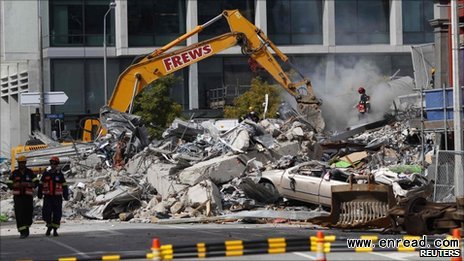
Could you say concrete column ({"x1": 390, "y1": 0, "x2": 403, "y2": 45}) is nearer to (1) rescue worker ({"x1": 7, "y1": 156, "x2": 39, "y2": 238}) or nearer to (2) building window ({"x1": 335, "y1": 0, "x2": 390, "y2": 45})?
(2) building window ({"x1": 335, "y1": 0, "x2": 390, "y2": 45})

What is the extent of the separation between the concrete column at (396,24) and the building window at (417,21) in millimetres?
597

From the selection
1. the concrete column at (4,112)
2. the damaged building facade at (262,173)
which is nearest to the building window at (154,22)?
the concrete column at (4,112)

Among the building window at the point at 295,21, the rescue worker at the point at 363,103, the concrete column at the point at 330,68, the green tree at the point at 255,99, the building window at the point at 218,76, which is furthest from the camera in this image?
the building window at the point at 295,21

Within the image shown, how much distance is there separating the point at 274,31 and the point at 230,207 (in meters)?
35.6

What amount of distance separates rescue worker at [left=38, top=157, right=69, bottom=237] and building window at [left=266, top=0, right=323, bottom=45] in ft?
131

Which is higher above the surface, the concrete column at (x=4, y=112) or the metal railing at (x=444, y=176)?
the concrete column at (x=4, y=112)

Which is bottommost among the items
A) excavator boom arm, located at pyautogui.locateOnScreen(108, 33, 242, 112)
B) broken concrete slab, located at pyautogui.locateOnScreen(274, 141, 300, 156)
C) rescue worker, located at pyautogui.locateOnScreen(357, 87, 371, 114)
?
broken concrete slab, located at pyautogui.locateOnScreen(274, 141, 300, 156)

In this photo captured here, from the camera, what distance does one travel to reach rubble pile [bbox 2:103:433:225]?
81.9 ft

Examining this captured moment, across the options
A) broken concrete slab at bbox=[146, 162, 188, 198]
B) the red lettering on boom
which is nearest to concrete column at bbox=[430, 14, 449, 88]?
the red lettering on boom

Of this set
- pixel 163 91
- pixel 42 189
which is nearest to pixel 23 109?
pixel 163 91

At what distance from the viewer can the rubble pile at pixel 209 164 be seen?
2497 cm

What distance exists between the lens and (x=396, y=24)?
60031mm

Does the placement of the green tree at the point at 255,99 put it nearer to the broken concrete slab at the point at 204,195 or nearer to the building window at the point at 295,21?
the building window at the point at 295,21

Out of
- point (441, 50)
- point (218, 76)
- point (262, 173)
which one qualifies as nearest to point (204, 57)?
point (441, 50)
